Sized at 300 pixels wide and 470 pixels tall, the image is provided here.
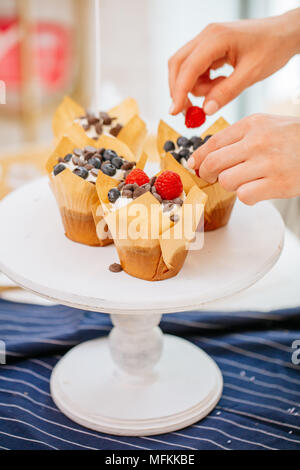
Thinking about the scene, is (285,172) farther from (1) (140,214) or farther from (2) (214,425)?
(2) (214,425)

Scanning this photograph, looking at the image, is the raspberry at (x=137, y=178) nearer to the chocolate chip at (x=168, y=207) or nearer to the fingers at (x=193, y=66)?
the chocolate chip at (x=168, y=207)

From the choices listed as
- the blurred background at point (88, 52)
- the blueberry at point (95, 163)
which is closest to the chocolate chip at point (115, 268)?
the blueberry at point (95, 163)

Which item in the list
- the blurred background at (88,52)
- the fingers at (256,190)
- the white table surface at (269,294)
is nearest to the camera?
the fingers at (256,190)

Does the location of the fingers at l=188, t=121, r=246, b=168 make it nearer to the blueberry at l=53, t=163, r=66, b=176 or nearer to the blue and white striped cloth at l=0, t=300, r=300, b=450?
the blueberry at l=53, t=163, r=66, b=176

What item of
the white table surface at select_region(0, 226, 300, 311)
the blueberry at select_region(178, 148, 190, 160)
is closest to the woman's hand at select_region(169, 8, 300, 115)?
the blueberry at select_region(178, 148, 190, 160)
